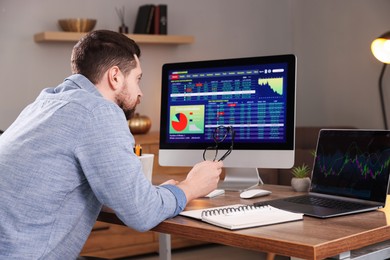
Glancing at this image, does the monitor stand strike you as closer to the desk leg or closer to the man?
the desk leg

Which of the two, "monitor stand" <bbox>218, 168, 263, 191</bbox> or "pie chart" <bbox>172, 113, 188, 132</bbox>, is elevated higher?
"pie chart" <bbox>172, 113, 188, 132</bbox>

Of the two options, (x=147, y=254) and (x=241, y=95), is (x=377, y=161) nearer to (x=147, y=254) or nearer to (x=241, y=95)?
(x=241, y=95)

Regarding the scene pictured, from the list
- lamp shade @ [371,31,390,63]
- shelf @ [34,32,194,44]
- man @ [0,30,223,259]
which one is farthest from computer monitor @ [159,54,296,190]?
shelf @ [34,32,194,44]

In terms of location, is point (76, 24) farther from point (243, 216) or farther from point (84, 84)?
point (243, 216)

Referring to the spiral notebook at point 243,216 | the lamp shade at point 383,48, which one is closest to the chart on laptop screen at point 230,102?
the spiral notebook at point 243,216

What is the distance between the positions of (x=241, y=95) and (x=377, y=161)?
2.17ft

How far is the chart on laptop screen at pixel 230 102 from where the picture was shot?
2686 millimetres

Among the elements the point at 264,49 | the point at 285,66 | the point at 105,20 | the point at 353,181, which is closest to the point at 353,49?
the point at 264,49

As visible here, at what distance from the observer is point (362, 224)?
6.45 feet

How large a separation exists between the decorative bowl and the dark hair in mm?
2719

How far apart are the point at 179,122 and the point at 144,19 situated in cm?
251

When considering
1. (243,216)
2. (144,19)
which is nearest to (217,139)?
(243,216)

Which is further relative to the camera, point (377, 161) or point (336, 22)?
point (336, 22)

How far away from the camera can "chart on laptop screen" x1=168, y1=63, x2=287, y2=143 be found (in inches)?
106
